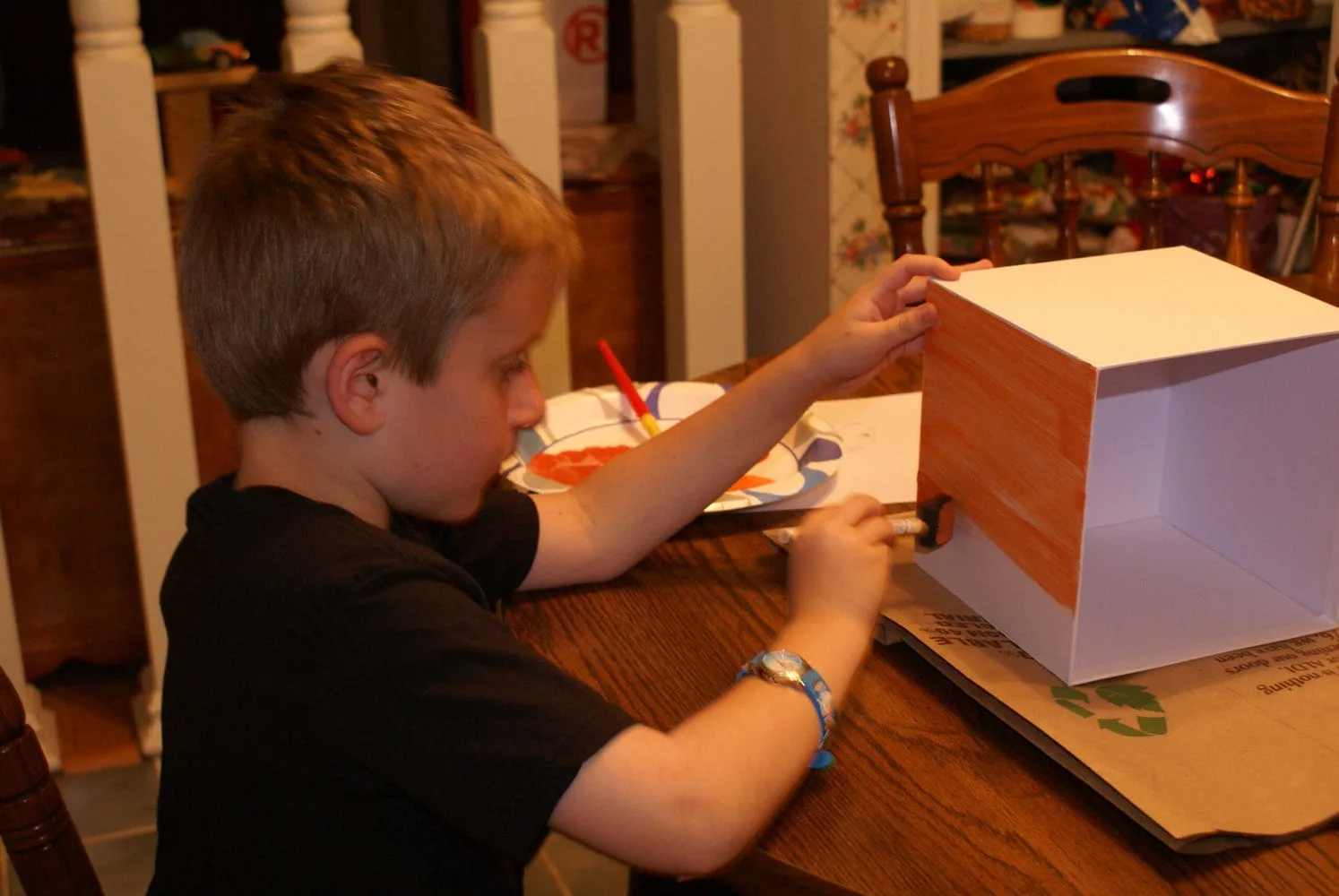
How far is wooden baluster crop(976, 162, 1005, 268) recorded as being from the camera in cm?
155

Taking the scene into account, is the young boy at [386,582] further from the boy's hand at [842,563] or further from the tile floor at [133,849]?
the tile floor at [133,849]

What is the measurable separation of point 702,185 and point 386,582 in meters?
1.29

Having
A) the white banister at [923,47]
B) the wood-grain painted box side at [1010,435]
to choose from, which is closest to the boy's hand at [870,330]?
the wood-grain painted box side at [1010,435]

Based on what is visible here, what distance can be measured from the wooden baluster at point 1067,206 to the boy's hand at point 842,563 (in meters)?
0.76

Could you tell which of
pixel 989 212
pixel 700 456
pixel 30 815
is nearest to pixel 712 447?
pixel 700 456

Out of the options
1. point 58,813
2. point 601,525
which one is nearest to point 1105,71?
point 601,525

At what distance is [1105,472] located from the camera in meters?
1.01

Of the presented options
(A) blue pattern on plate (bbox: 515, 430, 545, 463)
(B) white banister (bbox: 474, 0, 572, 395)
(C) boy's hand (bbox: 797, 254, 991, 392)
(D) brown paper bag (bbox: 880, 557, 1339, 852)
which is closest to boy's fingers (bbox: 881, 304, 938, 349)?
(C) boy's hand (bbox: 797, 254, 991, 392)

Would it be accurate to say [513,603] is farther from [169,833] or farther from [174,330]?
[174,330]

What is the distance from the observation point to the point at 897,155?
1495 millimetres

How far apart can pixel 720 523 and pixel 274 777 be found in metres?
0.40

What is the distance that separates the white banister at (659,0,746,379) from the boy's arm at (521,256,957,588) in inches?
36.4

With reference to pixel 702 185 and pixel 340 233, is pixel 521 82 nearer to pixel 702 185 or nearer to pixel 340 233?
pixel 702 185

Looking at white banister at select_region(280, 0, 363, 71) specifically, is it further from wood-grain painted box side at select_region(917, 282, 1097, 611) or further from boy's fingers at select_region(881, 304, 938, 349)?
wood-grain painted box side at select_region(917, 282, 1097, 611)
